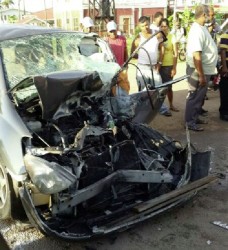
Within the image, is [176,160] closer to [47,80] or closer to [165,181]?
[165,181]

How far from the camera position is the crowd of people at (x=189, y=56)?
5539 millimetres

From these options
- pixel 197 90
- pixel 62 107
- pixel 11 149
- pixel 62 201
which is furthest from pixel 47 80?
pixel 197 90

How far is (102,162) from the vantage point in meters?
3.11

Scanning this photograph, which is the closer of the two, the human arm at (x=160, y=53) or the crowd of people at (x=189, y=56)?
the crowd of people at (x=189, y=56)

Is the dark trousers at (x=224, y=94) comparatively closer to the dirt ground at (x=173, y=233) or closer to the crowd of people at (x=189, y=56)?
the crowd of people at (x=189, y=56)

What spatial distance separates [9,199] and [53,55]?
1.77 meters

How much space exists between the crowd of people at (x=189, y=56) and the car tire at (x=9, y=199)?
7.81ft

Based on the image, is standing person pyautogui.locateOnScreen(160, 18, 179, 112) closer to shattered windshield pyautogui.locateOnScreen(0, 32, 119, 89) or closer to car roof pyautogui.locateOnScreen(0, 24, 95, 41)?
shattered windshield pyautogui.locateOnScreen(0, 32, 119, 89)

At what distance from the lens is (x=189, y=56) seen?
226 inches

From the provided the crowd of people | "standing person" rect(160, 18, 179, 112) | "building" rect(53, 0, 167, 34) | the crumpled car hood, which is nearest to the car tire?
the crumpled car hood

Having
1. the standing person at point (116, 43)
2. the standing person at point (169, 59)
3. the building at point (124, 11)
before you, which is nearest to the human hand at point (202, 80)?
the standing person at point (169, 59)

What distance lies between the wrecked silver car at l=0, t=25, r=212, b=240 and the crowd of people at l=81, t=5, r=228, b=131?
1.32m

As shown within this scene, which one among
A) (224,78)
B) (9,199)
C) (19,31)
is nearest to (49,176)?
(9,199)

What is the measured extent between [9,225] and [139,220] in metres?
1.21
